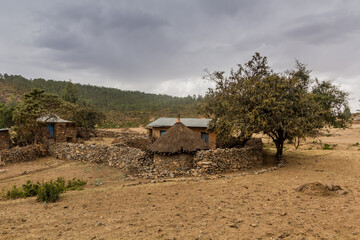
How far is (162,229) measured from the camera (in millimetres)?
5188

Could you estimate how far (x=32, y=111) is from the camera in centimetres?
1792

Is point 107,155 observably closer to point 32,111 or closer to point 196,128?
point 32,111

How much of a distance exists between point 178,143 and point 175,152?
0.56 m

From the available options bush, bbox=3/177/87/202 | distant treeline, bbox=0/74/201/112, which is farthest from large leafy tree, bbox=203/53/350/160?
distant treeline, bbox=0/74/201/112

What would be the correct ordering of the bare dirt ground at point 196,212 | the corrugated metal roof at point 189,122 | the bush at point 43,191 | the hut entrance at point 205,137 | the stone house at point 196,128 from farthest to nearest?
1. the corrugated metal roof at point 189,122
2. the hut entrance at point 205,137
3. the stone house at point 196,128
4. the bush at point 43,191
5. the bare dirt ground at point 196,212

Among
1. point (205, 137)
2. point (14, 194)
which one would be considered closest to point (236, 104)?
point (205, 137)

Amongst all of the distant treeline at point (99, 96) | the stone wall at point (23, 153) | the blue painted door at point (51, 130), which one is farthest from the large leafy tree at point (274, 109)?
the distant treeline at point (99, 96)

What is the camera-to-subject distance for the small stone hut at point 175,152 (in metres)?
11.8

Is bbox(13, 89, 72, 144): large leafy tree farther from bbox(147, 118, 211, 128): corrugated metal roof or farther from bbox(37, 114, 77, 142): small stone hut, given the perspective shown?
bbox(147, 118, 211, 128): corrugated metal roof

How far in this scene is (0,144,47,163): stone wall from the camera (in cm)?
1598

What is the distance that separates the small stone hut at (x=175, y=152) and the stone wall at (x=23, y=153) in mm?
11336

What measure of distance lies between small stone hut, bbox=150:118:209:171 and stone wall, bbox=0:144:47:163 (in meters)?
11.3

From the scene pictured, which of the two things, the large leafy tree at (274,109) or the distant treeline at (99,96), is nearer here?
the large leafy tree at (274,109)

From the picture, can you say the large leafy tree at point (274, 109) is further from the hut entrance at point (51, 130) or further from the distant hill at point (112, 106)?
the distant hill at point (112, 106)
